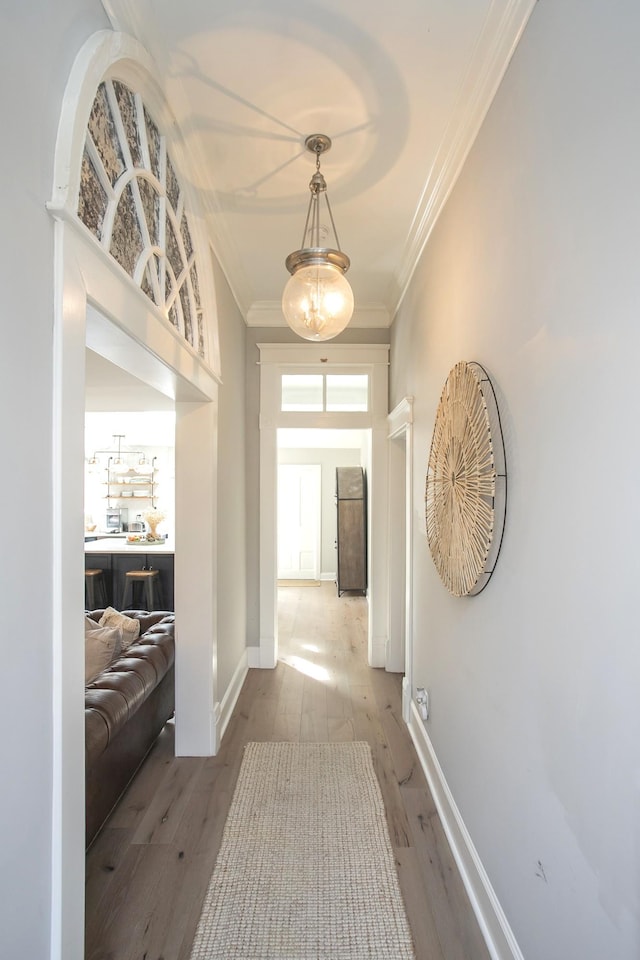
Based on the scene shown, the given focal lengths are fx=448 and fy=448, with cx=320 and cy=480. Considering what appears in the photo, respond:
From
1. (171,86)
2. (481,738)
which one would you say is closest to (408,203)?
(171,86)

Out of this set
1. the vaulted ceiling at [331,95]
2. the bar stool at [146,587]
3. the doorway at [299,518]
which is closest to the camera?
the vaulted ceiling at [331,95]

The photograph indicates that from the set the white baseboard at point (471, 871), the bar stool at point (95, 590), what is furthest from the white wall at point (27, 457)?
the bar stool at point (95, 590)

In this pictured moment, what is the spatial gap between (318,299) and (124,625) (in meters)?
2.24

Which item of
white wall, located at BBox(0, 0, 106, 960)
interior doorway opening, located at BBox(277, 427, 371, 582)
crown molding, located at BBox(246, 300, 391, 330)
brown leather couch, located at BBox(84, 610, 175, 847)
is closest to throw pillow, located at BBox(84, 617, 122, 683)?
brown leather couch, located at BBox(84, 610, 175, 847)

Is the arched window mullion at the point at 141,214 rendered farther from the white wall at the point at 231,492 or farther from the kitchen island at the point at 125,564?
the kitchen island at the point at 125,564

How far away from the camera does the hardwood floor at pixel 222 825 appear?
150cm

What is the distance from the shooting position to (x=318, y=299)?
186 cm

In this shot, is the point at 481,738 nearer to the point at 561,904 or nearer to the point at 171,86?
the point at 561,904

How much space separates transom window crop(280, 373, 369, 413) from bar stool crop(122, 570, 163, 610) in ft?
9.77

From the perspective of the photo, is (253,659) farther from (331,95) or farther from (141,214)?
(331,95)

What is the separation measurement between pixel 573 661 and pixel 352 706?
2.41 m

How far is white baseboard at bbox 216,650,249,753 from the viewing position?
2.63m

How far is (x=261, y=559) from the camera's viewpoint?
3.70 metres

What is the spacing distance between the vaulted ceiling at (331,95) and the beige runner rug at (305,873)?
2.84m
